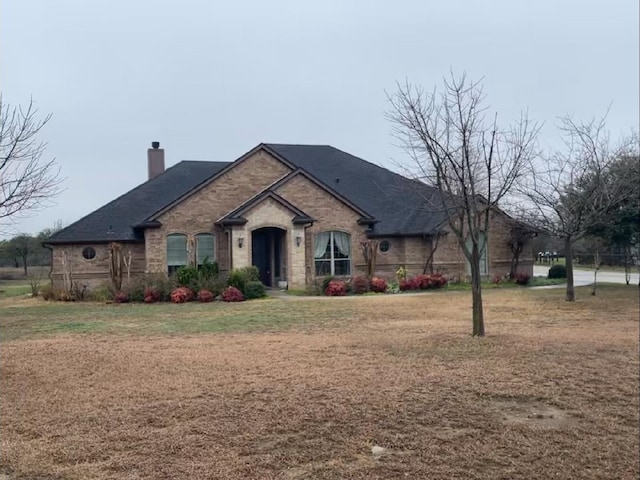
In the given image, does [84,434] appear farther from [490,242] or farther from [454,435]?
[490,242]

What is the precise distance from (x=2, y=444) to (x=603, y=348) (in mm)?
9089

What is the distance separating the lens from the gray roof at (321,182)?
2464 centimetres

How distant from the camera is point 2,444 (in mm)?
5238

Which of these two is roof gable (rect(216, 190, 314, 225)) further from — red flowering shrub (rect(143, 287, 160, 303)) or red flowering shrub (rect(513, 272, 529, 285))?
red flowering shrub (rect(513, 272, 529, 285))

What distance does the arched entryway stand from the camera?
25.4 metres

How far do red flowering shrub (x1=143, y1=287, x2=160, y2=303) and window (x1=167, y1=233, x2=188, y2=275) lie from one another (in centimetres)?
427

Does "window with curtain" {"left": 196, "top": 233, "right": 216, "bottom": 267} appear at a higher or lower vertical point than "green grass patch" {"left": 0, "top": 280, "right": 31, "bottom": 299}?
higher

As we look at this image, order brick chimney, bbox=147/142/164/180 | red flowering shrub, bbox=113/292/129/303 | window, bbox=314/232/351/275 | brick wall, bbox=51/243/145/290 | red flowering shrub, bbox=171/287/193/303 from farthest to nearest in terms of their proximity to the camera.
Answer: brick chimney, bbox=147/142/164/180 → window, bbox=314/232/351/275 → brick wall, bbox=51/243/145/290 → red flowering shrub, bbox=113/292/129/303 → red flowering shrub, bbox=171/287/193/303

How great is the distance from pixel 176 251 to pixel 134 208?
383 centimetres

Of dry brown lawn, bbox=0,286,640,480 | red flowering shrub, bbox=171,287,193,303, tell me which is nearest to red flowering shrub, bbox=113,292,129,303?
red flowering shrub, bbox=171,287,193,303

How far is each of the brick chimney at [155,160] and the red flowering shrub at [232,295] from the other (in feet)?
47.3

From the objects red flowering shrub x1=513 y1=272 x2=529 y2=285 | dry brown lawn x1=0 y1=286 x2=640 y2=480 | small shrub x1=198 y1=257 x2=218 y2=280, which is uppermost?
small shrub x1=198 y1=257 x2=218 y2=280

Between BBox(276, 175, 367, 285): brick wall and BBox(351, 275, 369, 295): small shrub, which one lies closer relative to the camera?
BBox(351, 275, 369, 295): small shrub

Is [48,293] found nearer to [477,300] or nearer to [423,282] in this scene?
[423,282]
